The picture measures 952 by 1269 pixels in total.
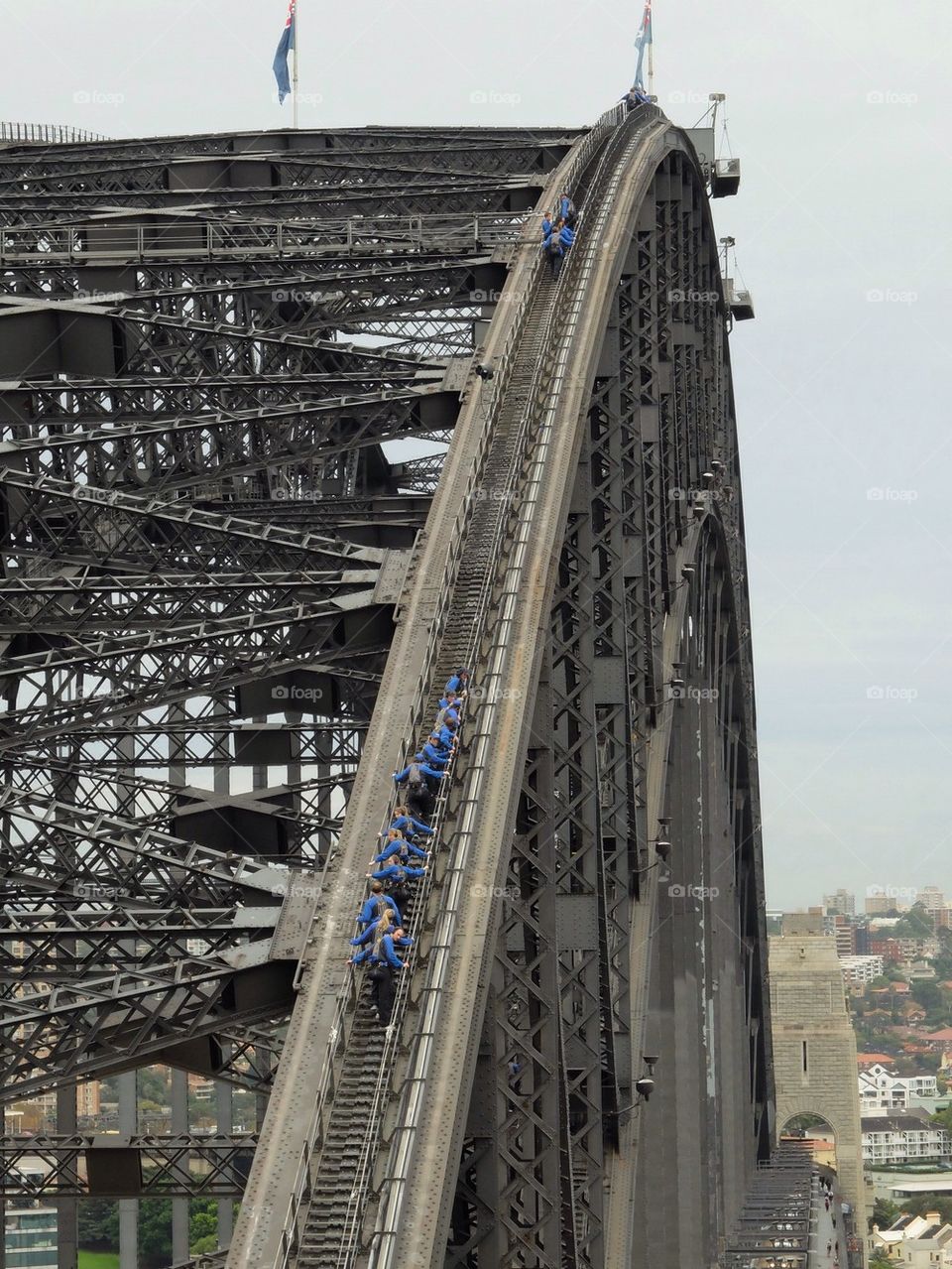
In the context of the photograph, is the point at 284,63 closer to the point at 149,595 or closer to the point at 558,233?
the point at 558,233

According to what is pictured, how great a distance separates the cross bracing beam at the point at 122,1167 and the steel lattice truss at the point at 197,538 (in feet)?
0.49

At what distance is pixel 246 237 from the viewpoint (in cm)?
4231

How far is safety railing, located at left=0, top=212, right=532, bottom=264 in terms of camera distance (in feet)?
135

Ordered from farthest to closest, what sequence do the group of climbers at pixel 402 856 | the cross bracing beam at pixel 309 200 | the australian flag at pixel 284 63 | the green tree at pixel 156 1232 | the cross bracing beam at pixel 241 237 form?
the green tree at pixel 156 1232 < the australian flag at pixel 284 63 < the cross bracing beam at pixel 309 200 < the cross bracing beam at pixel 241 237 < the group of climbers at pixel 402 856

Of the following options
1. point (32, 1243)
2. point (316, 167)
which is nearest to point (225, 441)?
point (316, 167)

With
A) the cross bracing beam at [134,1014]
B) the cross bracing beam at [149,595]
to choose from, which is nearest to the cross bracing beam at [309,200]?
the cross bracing beam at [149,595]

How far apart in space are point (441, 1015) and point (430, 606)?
727cm

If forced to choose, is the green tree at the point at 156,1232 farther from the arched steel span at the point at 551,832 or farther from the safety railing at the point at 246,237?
the safety railing at the point at 246,237

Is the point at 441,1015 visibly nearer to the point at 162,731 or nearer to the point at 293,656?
the point at 293,656

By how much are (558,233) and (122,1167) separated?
17045mm

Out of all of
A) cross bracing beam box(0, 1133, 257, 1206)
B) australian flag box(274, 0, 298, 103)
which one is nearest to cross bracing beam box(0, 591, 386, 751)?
cross bracing beam box(0, 1133, 257, 1206)

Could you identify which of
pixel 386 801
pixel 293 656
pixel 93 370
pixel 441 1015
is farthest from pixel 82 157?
pixel 441 1015

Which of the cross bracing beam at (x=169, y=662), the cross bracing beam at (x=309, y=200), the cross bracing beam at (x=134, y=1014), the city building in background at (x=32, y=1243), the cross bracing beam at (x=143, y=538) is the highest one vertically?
the cross bracing beam at (x=309, y=200)

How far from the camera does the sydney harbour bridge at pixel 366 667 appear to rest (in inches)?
859
